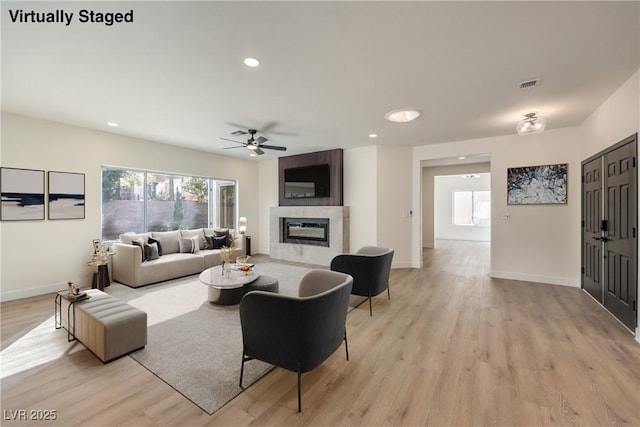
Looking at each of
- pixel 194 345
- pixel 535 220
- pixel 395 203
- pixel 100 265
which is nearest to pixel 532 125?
pixel 535 220

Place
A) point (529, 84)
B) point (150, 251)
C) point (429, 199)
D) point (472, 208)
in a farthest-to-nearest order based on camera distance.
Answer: point (472, 208) < point (429, 199) < point (150, 251) < point (529, 84)

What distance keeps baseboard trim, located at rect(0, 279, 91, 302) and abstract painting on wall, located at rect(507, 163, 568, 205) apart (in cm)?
782

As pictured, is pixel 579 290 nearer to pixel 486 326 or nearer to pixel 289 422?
pixel 486 326

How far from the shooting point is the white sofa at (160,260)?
174 inches

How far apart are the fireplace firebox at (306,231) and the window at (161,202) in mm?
1593

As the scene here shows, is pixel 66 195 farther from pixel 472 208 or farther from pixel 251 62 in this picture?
pixel 472 208

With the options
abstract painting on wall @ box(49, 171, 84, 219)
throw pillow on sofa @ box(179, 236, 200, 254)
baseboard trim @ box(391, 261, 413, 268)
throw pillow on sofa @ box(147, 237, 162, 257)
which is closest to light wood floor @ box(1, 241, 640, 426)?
abstract painting on wall @ box(49, 171, 84, 219)

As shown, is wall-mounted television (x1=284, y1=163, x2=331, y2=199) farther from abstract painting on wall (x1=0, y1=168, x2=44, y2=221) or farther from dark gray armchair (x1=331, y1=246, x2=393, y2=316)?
abstract painting on wall (x1=0, y1=168, x2=44, y2=221)

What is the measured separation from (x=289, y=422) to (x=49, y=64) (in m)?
3.75

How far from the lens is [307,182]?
668cm

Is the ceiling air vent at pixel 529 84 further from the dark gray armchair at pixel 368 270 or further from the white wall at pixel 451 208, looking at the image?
the white wall at pixel 451 208

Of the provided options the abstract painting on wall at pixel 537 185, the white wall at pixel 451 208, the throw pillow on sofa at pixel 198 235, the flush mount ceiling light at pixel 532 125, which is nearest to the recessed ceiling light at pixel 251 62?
the flush mount ceiling light at pixel 532 125

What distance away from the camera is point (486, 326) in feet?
10.1

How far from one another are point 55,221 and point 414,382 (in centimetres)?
559
